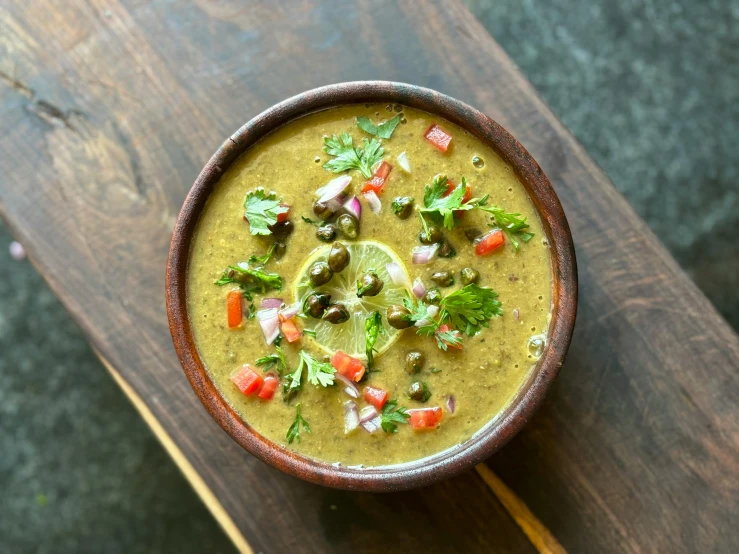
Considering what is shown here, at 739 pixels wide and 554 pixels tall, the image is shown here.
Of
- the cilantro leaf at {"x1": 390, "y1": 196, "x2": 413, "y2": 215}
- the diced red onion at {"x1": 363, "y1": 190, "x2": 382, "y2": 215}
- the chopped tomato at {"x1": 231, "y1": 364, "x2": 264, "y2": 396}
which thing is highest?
the diced red onion at {"x1": 363, "y1": 190, "x2": 382, "y2": 215}

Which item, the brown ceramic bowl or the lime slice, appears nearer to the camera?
the brown ceramic bowl

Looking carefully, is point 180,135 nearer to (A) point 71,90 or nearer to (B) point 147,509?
(A) point 71,90

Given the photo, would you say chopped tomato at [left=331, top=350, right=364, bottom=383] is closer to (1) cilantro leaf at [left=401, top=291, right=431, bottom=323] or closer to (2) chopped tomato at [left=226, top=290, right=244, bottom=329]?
(1) cilantro leaf at [left=401, top=291, right=431, bottom=323]

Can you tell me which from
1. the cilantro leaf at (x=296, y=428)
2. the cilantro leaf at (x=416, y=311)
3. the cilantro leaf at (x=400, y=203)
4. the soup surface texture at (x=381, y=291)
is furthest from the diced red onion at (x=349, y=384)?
the cilantro leaf at (x=400, y=203)

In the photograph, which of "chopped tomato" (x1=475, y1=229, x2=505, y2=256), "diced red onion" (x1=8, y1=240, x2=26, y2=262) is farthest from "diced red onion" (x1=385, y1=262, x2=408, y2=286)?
"diced red onion" (x1=8, y1=240, x2=26, y2=262)

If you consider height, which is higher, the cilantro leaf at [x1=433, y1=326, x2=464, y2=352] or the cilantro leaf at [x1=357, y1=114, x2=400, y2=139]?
the cilantro leaf at [x1=357, y1=114, x2=400, y2=139]

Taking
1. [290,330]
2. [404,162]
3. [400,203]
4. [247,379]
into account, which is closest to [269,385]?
[247,379]

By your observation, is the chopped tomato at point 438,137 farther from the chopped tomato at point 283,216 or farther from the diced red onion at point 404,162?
the chopped tomato at point 283,216
